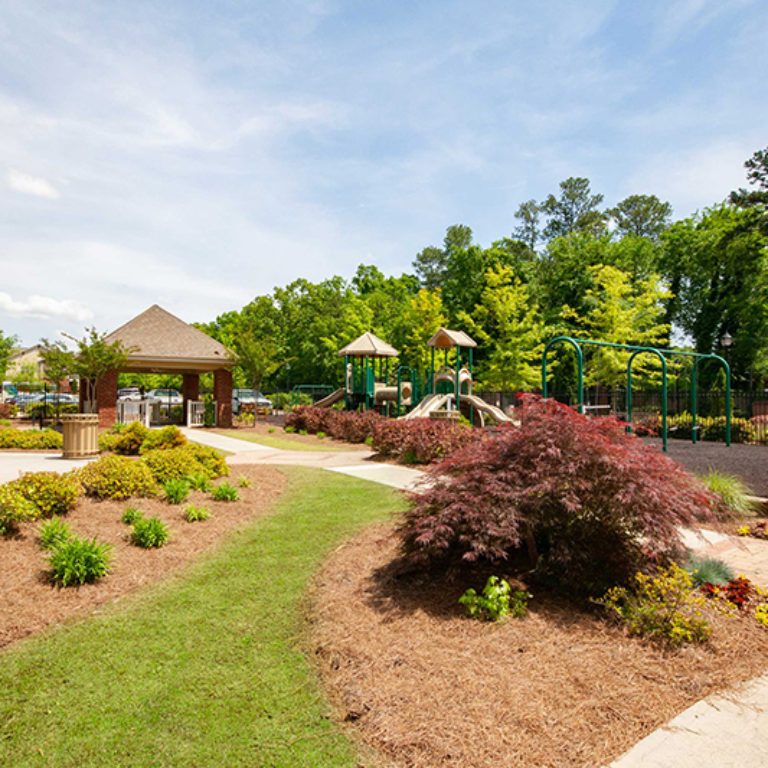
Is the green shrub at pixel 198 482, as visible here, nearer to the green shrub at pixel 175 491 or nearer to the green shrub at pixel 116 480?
the green shrub at pixel 175 491

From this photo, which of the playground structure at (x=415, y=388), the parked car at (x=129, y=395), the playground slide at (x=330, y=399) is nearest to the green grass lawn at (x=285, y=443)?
the playground structure at (x=415, y=388)

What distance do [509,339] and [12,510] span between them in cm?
2778

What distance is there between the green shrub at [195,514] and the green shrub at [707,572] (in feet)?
17.9

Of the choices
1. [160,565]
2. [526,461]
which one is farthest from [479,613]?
[160,565]

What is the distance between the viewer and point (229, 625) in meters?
4.05

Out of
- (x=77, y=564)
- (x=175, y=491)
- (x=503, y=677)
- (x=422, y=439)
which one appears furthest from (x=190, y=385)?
(x=503, y=677)

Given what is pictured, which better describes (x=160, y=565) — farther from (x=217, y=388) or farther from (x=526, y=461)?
(x=217, y=388)

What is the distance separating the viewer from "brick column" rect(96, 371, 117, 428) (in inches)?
786

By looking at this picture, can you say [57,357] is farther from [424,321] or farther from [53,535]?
[424,321]

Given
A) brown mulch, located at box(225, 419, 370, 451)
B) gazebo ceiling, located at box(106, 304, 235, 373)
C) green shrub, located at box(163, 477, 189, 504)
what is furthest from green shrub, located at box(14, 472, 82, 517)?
gazebo ceiling, located at box(106, 304, 235, 373)

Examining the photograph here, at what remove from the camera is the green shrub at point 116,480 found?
23.4ft

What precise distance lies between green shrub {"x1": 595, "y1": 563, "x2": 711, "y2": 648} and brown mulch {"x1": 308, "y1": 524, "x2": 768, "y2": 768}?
0.33 feet

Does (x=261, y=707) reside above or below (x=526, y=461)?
below

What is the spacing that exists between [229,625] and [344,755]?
1.76 metres
